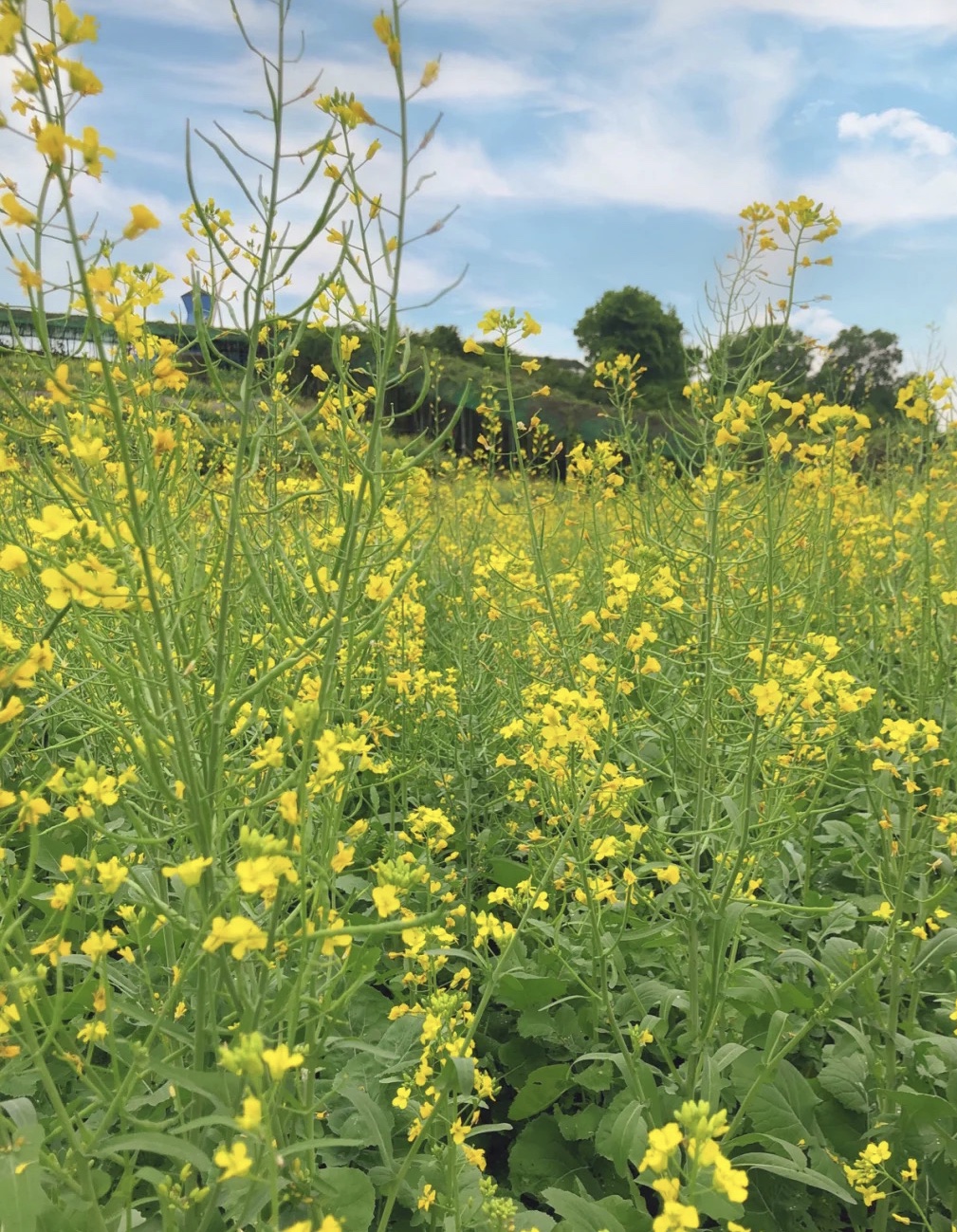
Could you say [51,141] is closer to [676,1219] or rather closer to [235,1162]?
[235,1162]

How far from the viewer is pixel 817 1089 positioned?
7.04ft

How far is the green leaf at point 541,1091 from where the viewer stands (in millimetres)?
2021

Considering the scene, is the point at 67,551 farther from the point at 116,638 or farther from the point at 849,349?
the point at 849,349

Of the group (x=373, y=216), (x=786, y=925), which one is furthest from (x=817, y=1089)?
(x=373, y=216)

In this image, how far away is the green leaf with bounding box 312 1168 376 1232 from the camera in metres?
1.23

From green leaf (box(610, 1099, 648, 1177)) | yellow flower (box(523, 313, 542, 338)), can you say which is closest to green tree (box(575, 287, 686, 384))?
yellow flower (box(523, 313, 542, 338))

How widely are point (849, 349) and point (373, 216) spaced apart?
11.6 meters

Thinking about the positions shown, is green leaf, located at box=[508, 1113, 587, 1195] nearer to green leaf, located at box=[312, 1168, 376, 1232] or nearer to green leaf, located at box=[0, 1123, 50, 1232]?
green leaf, located at box=[312, 1168, 376, 1232]

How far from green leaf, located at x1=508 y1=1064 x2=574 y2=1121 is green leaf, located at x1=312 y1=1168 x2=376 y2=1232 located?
32.1 inches

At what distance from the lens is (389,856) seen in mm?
1984

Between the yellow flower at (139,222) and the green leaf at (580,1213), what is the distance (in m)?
1.61

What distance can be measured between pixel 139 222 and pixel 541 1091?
2.06 meters

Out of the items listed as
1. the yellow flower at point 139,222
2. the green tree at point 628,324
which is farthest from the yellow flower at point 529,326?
the green tree at point 628,324

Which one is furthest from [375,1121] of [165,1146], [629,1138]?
[165,1146]
